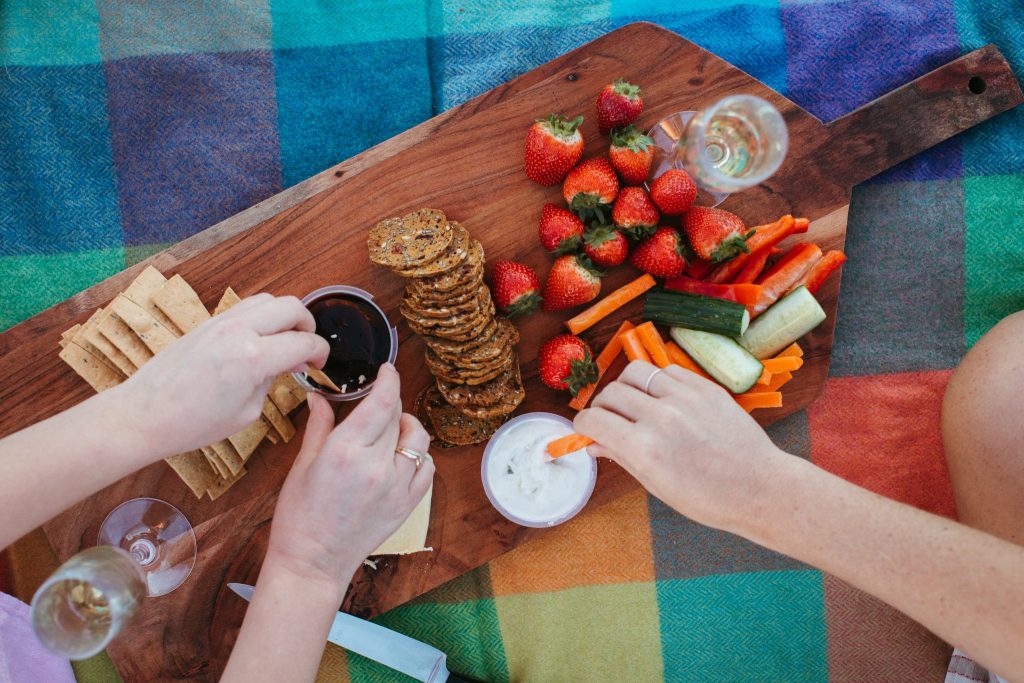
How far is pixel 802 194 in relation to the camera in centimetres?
212

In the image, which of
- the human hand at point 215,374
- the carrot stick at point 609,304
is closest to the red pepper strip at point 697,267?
the carrot stick at point 609,304

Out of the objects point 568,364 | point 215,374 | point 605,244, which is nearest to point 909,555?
point 568,364

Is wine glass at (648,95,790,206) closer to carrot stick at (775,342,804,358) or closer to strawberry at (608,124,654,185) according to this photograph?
strawberry at (608,124,654,185)

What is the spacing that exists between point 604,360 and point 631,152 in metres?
0.60

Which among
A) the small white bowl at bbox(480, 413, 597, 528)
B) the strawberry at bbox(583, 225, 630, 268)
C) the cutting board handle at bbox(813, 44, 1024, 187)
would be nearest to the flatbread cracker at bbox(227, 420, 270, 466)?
the small white bowl at bbox(480, 413, 597, 528)

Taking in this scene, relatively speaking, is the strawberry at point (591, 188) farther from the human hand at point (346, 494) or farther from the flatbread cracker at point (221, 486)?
the flatbread cracker at point (221, 486)

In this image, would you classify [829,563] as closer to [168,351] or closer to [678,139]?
[678,139]

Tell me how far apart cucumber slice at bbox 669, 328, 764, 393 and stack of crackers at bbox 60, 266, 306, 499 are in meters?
1.11

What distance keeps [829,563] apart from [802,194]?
1128mm

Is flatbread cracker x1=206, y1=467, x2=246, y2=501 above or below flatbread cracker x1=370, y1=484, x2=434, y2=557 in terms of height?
above

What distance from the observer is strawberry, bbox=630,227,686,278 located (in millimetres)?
2010

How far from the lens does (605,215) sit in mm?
2053

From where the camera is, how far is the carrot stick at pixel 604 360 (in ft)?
6.70

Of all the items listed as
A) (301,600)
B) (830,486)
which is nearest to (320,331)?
(301,600)
